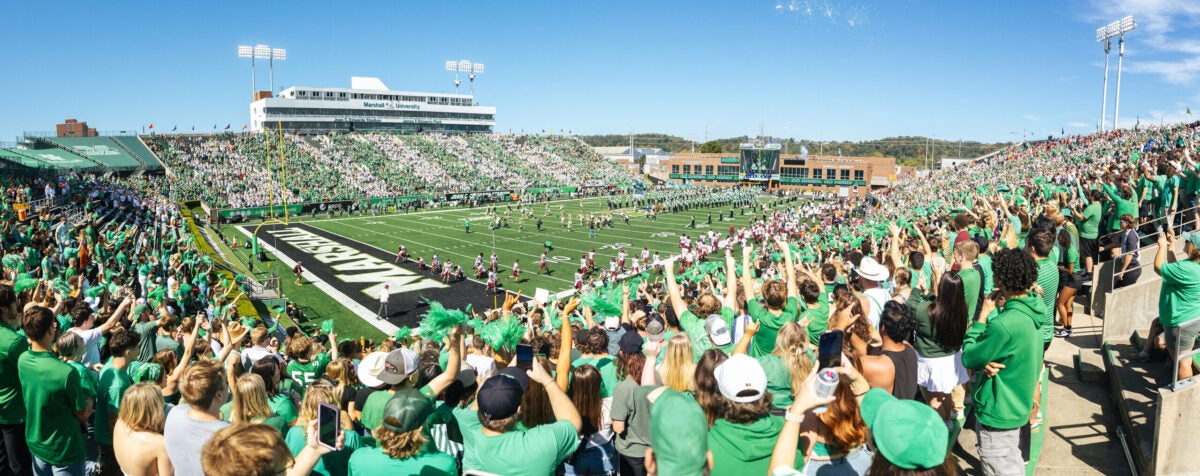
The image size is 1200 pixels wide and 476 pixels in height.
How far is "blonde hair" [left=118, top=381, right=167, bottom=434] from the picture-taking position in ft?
10.8

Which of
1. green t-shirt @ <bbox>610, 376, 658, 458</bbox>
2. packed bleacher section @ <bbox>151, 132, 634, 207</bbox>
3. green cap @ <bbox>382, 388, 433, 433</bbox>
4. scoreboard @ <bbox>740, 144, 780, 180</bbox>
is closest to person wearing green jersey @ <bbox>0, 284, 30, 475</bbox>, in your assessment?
green cap @ <bbox>382, 388, 433, 433</bbox>

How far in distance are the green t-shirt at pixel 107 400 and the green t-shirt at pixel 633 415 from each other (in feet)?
10.9

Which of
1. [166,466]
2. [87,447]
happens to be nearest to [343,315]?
[87,447]

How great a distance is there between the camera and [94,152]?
49.1 m

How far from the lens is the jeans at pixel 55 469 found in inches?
168

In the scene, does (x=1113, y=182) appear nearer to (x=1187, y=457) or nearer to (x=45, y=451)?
(x=1187, y=457)

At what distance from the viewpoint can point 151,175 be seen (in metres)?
49.8

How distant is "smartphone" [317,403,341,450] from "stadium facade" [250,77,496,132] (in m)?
77.0

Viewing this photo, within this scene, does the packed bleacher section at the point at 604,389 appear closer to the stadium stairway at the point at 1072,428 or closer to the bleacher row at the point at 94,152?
the stadium stairway at the point at 1072,428

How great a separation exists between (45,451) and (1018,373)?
19.1 feet

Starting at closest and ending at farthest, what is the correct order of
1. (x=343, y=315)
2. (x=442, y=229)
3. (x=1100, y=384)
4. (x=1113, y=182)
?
(x=1100, y=384) < (x=1113, y=182) < (x=343, y=315) < (x=442, y=229)

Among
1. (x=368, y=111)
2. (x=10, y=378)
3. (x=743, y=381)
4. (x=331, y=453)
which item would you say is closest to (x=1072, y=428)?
(x=743, y=381)

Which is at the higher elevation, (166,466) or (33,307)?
(33,307)

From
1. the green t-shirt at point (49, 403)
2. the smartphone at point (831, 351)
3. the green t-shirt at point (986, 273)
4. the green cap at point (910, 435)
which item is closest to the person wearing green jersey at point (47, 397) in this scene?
the green t-shirt at point (49, 403)
